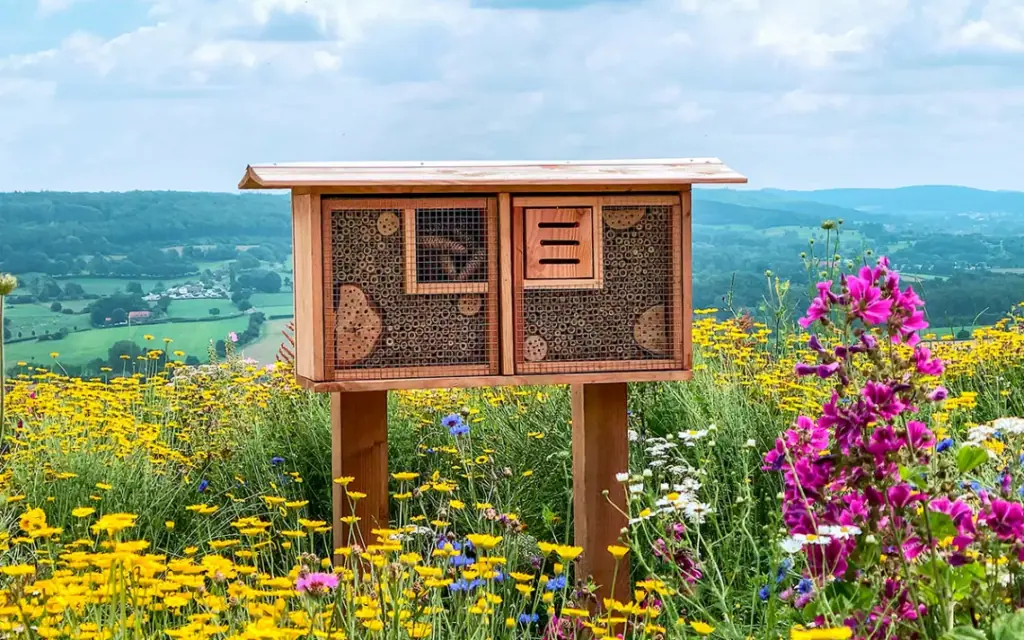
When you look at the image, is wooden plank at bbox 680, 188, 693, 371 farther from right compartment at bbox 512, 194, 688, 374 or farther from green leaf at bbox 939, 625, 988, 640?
green leaf at bbox 939, 625, 988, 640

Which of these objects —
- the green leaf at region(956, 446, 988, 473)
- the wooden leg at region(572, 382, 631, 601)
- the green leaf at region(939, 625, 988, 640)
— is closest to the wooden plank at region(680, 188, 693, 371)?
the wooden leg at region(572, 382, 631, 601)

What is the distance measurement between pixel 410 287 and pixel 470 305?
0.65 feet

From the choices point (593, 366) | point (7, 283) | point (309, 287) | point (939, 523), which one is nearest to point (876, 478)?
point (939, 523)

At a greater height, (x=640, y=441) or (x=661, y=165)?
(x=661, y=165)

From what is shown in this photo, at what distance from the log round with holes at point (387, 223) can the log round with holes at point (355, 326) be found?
0.19m

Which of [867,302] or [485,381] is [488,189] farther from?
[867,302]

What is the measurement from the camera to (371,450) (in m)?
3.82

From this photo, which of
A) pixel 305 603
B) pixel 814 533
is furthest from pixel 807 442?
pixel 305 603

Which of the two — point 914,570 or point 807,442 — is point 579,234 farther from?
point 914,570

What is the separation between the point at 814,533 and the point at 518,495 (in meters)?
2.15

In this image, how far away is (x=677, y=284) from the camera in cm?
380

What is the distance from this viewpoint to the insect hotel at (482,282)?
140 inches

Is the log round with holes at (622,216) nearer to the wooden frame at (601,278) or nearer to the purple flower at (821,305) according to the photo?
the wooden frame at (601,278)

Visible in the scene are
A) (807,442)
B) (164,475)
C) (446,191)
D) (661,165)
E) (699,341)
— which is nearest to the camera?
(807,442)
